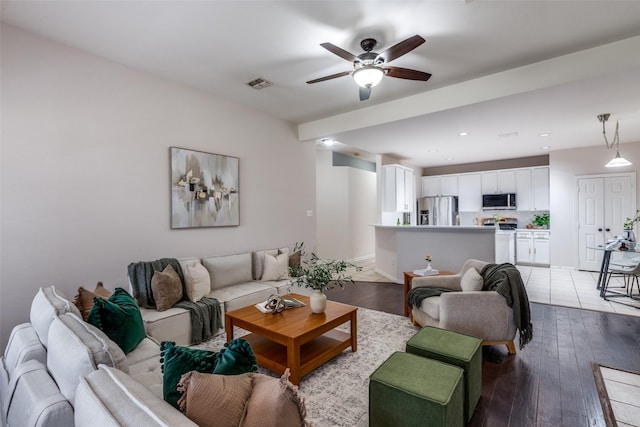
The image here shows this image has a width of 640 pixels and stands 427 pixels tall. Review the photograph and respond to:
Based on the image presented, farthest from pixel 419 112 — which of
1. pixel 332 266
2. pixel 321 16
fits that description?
pixel 332 266

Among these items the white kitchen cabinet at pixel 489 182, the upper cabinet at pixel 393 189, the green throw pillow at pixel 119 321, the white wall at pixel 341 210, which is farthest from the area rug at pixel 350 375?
the white kitchen cabinet at pixel 489 182

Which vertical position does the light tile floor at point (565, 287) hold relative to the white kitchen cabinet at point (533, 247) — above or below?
below

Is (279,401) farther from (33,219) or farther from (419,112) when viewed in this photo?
(419,112)

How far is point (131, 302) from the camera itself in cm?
211

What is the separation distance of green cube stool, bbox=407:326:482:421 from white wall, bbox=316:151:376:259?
4858mm

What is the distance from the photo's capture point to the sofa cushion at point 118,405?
792 mm

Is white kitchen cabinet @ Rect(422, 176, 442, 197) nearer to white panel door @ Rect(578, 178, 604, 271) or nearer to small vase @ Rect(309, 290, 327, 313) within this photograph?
white panel door @ Rect(578, 178, 604, 271)

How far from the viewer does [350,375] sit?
243 centimetres

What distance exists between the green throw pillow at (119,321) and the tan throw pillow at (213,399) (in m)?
1.14

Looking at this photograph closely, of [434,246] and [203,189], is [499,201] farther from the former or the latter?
[203,189]

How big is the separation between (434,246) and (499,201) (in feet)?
12.1

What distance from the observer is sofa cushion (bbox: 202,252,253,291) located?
11.9 feet

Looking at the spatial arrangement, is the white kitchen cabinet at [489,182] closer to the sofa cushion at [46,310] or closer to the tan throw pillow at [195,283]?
the tan throw pillow at [195,283]

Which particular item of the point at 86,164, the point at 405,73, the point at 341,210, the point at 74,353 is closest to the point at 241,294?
the point at 86,164
